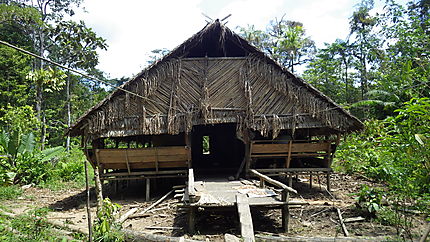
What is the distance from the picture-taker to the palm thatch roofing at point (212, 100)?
8.40 metres

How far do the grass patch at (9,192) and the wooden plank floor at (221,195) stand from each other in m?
6.43

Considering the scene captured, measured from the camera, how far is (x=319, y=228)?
19.1ft

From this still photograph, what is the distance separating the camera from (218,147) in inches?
521

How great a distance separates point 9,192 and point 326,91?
23.0 metres

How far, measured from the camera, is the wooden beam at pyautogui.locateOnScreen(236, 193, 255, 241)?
447 cm

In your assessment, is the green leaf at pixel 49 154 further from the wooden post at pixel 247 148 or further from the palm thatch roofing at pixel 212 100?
the wooden post at pixel 247 148

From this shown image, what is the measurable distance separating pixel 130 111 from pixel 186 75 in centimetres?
226

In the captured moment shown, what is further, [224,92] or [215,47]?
[215,47]

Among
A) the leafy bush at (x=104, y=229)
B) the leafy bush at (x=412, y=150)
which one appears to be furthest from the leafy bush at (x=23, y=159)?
the leafy bush at (x=412, y=150)

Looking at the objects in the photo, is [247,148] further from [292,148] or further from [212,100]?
[212,100]

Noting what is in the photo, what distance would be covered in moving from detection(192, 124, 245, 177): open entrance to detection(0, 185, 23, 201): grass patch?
21.9 ft

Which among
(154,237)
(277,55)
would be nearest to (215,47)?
(154,237)

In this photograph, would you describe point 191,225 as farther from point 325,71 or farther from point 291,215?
point 325,71

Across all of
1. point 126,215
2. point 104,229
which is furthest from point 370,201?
point 126,215
